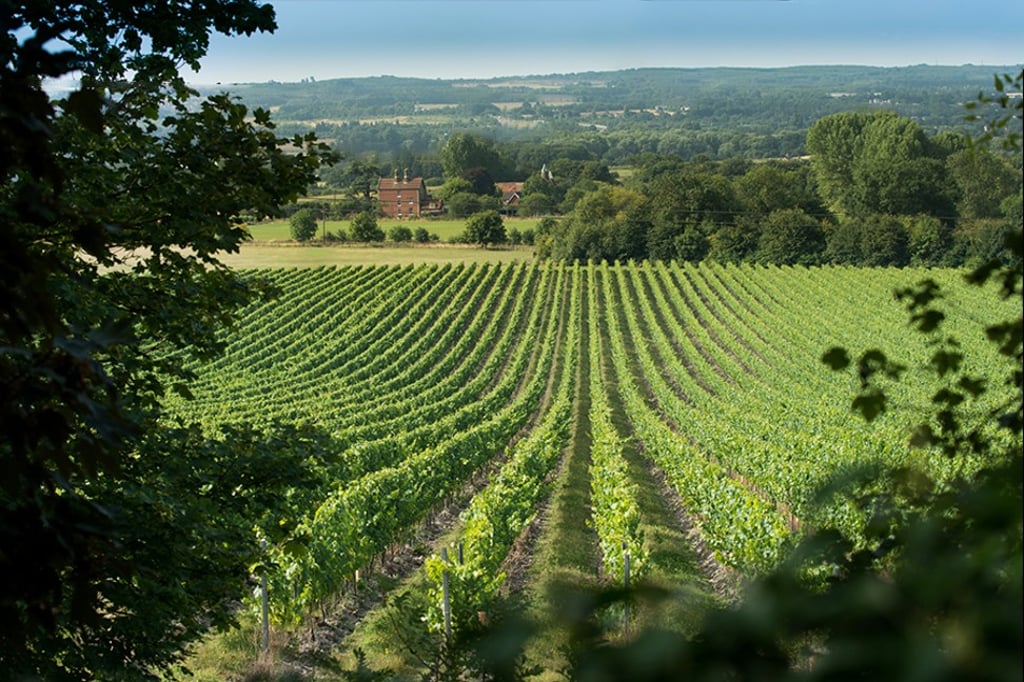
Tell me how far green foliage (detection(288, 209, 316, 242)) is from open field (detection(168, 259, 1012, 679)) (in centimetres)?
1456

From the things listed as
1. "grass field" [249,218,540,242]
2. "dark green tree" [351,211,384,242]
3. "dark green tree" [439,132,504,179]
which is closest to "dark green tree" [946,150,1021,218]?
"grass field" [249,218,540,242]

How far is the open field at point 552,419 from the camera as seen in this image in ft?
45.4

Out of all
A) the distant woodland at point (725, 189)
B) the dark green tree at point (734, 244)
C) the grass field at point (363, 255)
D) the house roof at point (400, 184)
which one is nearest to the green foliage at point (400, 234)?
the grass field at point (363, 255)

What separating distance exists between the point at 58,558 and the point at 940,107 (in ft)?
309

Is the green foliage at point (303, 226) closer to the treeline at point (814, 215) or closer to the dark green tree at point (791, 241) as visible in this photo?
the treeline at point (814, 215)

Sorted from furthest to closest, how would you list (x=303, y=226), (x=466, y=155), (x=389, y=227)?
(x=466, y=155)
(x=389, y=227)
(x=303, y=226)

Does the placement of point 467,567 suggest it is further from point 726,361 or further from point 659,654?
point 726,361

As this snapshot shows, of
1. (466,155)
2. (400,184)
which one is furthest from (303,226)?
(466,155)

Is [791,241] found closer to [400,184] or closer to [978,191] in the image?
[978,191]

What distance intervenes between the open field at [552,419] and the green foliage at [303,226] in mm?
14556

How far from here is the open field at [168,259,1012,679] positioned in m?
13.8

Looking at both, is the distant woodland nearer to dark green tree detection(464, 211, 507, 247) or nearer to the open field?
dark green tree detection(464, 211, 507, 247)

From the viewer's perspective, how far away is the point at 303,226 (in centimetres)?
7994

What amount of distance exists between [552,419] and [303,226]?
182 ft
